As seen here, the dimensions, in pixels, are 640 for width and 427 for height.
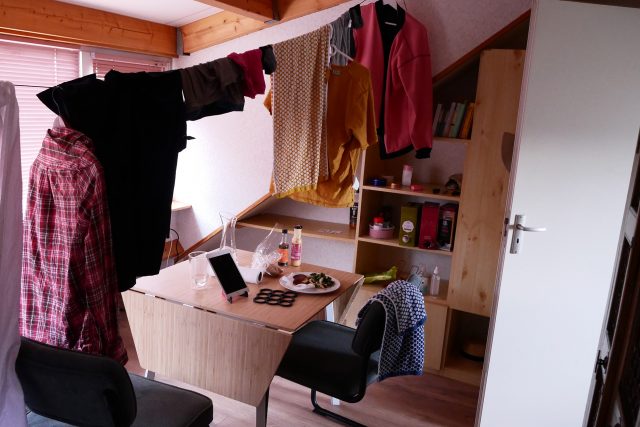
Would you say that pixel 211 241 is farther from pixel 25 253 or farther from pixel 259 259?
pixel 25 253

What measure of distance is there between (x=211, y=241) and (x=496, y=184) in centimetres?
238

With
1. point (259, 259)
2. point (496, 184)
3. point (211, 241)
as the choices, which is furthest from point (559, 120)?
point (211, 241)

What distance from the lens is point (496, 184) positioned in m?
2.82

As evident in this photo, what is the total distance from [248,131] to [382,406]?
220 cm

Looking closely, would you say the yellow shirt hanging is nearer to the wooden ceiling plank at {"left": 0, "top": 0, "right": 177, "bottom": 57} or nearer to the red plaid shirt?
the red plaid shirt

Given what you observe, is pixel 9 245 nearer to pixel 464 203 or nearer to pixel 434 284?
pixel 464 203

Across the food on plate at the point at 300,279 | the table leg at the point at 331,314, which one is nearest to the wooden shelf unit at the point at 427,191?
the table leg at the point at 331,314

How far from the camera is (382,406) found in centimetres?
279

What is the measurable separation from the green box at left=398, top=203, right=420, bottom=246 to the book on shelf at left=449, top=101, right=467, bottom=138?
1.72ft

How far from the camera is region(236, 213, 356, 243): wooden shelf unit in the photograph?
11.2ft

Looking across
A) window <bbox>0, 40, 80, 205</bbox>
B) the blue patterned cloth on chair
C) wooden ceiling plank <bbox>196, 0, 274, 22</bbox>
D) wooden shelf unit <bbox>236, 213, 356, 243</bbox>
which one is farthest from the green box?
window <bbox>0, 40, 80, 205</bbox>

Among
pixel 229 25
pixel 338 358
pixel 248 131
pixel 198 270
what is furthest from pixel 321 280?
pixel 229 25

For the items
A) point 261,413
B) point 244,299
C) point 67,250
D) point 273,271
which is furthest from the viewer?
point 273,271

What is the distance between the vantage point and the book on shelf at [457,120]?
2940 millimetres
